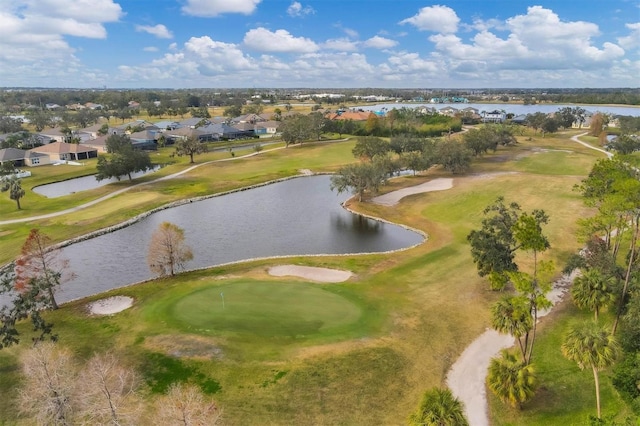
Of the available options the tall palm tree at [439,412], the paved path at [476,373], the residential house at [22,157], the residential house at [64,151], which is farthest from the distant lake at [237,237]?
the residential house at [64,151]

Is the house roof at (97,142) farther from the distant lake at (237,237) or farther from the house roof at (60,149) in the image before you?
the distant lake at (237,237)

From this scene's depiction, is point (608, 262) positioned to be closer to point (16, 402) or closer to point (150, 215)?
point (16, 402)

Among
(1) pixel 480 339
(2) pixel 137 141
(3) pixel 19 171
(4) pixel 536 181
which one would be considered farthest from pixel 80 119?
(1) pixel 480 339

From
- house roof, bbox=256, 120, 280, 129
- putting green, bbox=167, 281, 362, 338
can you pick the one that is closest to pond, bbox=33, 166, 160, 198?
putting green, bbox=167, 281, 362, 338

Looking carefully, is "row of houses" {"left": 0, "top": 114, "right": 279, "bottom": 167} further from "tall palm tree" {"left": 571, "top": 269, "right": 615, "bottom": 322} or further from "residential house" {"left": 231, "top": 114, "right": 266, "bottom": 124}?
"tall palm tree" {"left": 571, "top": 269, "right": 615, "bottom": 322}

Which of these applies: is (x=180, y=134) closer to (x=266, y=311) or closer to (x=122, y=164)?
(x=122, y=164)

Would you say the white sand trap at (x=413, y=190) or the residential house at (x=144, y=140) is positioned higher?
the residential house at (x=144, y=140)

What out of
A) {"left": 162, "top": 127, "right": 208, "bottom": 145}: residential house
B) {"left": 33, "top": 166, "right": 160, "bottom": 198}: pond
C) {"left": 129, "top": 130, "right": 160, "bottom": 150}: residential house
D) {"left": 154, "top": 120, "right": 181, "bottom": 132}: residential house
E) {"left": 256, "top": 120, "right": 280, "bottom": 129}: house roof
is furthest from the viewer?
{"left": 256, "top": 120, "right": 280, "bottom": 129}: house roof
